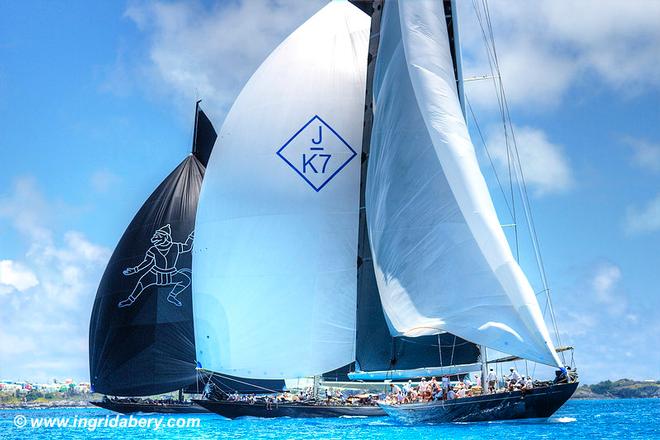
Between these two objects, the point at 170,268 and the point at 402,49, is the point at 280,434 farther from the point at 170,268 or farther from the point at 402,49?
the point at 170,268

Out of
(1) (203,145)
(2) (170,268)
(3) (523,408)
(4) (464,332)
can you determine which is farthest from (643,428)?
(1) (203,145)

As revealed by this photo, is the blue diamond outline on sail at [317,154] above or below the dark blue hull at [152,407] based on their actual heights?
above

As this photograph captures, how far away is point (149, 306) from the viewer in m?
38.3

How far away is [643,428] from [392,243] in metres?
12.4

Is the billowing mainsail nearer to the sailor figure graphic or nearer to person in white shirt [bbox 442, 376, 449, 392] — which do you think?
the sailor figure graphic

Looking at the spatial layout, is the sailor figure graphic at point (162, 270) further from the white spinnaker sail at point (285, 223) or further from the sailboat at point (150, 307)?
the white spinnaker sail at point (285, 223)

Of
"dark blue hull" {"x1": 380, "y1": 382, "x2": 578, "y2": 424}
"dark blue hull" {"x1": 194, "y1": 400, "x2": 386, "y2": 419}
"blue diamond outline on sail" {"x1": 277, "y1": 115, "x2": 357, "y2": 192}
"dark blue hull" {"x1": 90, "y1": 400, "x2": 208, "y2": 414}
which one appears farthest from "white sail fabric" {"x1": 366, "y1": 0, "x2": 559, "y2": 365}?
"dark blue hull" {"x1": 90, "y1": 400, "x2": 208, "y2": 414}

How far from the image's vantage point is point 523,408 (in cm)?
2166

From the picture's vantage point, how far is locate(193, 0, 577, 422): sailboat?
70.0ft

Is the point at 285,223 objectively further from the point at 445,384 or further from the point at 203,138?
the point at 203,138

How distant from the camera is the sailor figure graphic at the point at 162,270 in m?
38.6

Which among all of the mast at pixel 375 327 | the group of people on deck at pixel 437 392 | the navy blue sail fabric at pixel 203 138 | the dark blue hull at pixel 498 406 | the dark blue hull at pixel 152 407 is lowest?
the dark blue hull at pixel 152 407

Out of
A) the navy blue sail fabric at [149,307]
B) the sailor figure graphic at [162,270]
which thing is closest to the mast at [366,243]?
the navy blue sail fabric at [149,307]

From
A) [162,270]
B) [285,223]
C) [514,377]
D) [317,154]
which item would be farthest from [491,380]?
[162,270]
